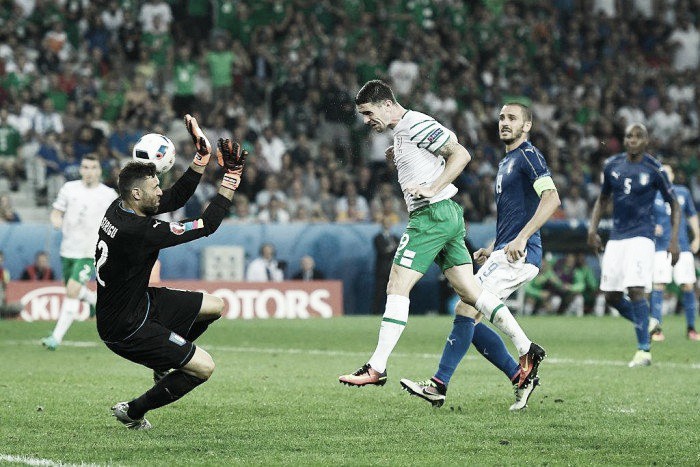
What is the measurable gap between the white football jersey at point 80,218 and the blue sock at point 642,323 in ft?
21.8

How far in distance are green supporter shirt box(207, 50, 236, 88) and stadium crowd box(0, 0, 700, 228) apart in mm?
29

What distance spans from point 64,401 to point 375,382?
267cm

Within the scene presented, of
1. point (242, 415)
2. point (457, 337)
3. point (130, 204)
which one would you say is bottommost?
point (242, 415)

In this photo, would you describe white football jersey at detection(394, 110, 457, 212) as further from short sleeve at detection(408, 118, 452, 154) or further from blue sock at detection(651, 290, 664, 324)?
blue sock at detection(651, 290, 664, 324)

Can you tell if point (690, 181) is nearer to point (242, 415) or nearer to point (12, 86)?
point (12, 86)

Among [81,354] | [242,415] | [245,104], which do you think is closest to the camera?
[242,415]

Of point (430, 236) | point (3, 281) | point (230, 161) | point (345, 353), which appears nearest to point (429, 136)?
point (430, 236)

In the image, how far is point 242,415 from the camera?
9.09 meters

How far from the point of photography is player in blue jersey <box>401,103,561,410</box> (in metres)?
9.51

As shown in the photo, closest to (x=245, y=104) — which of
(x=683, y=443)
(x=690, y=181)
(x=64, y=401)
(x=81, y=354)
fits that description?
(x=690, y=181)

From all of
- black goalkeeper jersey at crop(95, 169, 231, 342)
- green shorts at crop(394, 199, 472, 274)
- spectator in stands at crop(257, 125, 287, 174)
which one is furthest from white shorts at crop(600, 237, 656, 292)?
spectator in stands at crop(257, 125, 287, 174)

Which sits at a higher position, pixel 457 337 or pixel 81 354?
pixel 457 337

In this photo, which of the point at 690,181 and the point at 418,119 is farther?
the point at 690,181

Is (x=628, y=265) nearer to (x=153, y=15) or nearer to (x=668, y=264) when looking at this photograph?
(x=668, y=264)
